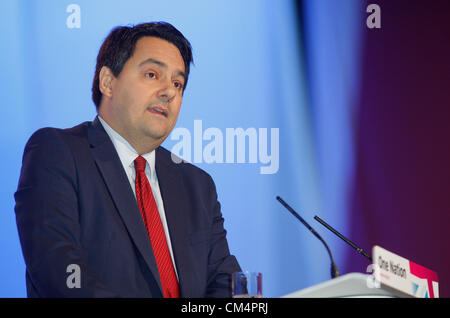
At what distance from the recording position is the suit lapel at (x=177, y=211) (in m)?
2.42

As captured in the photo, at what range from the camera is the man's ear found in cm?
280

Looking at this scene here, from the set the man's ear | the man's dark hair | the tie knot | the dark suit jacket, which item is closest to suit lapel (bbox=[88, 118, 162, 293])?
the dark suit jacket

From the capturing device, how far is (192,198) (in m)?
2.75

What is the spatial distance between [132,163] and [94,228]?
0.43m

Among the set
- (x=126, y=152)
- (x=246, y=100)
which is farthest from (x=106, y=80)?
(x=246, y=100)

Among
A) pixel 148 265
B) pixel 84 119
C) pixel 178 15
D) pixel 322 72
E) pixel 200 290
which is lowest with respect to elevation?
pixel 200 290

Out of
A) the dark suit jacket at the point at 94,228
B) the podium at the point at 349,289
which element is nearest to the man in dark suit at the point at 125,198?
the dark suit jacket at the point at 94,228

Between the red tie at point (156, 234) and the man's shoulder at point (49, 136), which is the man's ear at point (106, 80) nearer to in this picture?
the man's shoulder at point (49, 136)

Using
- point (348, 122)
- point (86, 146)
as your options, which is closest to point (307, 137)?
point (348, 122)

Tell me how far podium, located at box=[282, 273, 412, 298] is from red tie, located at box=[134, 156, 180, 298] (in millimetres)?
863

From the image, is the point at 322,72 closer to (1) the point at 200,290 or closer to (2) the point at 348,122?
(2) the point at 348,122

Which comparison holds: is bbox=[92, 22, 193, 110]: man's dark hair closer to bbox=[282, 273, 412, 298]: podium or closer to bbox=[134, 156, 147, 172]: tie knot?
bbox=[134, 156, 147, 172]: tie knot

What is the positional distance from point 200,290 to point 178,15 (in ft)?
5.95

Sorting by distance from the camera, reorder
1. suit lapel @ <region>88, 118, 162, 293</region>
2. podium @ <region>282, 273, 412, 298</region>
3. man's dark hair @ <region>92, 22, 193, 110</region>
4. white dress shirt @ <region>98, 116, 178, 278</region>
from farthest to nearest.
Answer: man's dark hair @ <region>92, 22, 193, 110</region> < white dress shirt @ <region>98, 116, 178, 278</region> < suit lapel @ <region>88, 118, 162, 293</region> < podium @ <region>282, 273, 412, 298</region>
